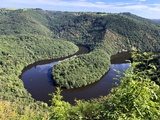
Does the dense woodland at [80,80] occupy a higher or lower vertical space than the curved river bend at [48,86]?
higher

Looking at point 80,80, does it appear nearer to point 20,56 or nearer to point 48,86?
point 48,86

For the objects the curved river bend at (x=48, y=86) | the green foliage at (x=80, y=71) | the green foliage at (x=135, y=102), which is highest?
the green foliage at (x=135, y=102)

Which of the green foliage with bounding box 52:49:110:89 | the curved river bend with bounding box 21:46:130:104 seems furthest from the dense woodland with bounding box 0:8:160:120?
the curved river bend with bounding box 21:46:130:104

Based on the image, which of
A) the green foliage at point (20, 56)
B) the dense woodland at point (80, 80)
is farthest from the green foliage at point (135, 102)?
the green foliage at point (20, 56)

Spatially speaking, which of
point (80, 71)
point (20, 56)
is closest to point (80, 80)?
point (80, 71)

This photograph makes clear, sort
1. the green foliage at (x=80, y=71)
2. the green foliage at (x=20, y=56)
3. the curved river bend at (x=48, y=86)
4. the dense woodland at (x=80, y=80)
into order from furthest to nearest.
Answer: the green foliage at (x=80, y=71) < the curved river bend at (x=48, y=86) < the green foliage at (x=20, y=56) < the dense woodland at (x=80, y=80)

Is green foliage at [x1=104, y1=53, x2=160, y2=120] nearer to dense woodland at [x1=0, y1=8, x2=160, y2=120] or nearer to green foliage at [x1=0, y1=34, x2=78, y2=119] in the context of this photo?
dense woodland at [x1=0, y1=8, x2=160, y2=120]

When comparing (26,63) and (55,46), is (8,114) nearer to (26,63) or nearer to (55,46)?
(26,63)

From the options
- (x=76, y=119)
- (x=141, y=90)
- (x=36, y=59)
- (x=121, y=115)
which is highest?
(x=141, y=90)

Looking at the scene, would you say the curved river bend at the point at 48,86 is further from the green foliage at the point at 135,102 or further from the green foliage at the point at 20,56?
the green foliage at the point at 135,102

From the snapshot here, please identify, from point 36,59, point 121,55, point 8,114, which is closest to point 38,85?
point 8,114

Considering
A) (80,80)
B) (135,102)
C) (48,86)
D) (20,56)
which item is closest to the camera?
(135,102)
